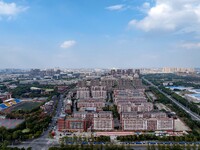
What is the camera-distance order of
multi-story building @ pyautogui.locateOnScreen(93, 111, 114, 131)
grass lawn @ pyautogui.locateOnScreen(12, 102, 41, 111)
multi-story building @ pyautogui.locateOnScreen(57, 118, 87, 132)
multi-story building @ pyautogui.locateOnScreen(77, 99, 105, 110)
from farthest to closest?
grass lawn @ pyautogui.locateOnScreen(12, 102, 41, 111) → multi-story building @ pyautogui.locateOnScreen(77, 99, 105, 110) → multi-story building @ pyautogui.locateOnScreen(93, 111, 114, 131) → multi-story building @ pyautogui.locateOnScreen(57, 118, 87, 132)

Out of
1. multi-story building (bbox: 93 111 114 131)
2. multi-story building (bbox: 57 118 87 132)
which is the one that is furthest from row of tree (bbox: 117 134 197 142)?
multi-story building (bbox: 57 118 87 132)

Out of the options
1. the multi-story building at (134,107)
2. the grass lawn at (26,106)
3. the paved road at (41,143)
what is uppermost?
the multi-story building at (134,107)

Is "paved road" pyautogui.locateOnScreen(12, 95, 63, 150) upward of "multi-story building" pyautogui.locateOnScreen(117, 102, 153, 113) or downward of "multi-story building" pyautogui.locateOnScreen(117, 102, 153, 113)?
downward

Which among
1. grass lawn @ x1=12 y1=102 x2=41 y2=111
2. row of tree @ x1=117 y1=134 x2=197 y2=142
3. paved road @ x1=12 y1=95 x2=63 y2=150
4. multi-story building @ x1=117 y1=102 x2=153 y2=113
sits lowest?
paved road @ x1=12 y1=95 x2=63 y2=150

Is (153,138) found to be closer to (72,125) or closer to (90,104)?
(72,125)

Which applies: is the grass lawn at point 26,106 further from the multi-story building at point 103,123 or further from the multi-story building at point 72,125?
the multi-story building at point 103,123

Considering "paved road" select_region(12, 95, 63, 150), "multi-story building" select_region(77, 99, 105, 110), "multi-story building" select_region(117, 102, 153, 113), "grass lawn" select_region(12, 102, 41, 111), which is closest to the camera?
"paved road" select_region(12, 95, 63, 150)

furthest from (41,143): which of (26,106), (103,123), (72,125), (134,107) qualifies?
(26,106)

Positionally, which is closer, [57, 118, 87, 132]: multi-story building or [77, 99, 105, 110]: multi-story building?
Answer: [57, 118, 87, 132]: multi-story building

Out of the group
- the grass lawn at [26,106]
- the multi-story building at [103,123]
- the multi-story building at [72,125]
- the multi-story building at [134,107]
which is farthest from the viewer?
the grass lawn at [26,106]

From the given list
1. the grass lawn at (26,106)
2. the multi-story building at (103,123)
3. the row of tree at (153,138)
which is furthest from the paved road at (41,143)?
the grass lawn at (26,106)

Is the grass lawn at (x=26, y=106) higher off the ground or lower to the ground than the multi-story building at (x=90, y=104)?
lower

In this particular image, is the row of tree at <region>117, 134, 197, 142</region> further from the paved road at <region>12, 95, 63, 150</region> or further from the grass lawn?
the grass lawn
